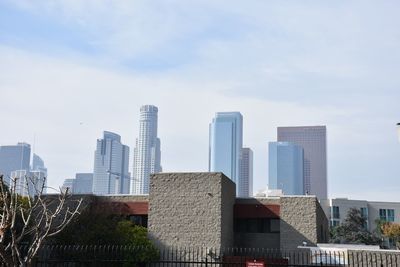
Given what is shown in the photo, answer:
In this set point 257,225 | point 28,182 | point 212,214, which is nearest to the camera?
point 28,182

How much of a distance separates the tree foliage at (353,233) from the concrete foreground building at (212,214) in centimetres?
4043

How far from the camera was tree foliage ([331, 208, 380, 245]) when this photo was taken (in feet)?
244

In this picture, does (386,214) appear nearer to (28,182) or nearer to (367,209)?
(367,209)

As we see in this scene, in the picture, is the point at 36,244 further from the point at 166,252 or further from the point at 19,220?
the point at 166,252

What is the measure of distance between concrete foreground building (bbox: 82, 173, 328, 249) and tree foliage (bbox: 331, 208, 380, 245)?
40.4 meters

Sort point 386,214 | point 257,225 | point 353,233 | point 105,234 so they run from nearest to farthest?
point 105,234, point 257,225, point 353,233, point 386,214

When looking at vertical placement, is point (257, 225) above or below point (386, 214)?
below

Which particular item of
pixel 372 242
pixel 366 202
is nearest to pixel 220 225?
pixel 372 242

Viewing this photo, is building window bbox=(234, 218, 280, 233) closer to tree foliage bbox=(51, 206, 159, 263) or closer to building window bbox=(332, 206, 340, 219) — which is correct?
tree foliage bbox=(51, 206, 159, 263)

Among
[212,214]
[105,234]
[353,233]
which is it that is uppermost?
[212,214]

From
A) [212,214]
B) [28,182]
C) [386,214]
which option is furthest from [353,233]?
[28,182]

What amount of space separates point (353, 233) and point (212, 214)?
48666 millimetres

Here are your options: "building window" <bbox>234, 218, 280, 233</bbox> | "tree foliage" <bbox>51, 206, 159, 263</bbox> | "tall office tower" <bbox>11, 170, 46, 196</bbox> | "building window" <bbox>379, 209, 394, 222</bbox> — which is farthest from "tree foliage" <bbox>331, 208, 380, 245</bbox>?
"tall office tower" <bbox>11, 170, 46, 196</bbox>

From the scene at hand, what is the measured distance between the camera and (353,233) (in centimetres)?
7650
